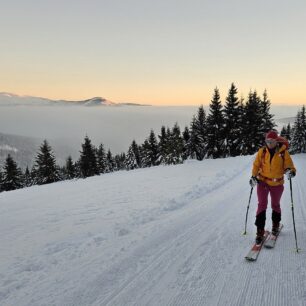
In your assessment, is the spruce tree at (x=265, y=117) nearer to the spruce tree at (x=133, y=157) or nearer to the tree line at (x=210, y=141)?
the tree line at (x=210, y=141)

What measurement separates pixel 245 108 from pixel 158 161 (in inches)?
854

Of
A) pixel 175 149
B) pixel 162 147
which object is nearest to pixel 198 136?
pixel 175 149

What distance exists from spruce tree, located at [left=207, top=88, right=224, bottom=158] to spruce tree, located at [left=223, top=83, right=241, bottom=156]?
0.62 metres

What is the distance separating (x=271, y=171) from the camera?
19.9ft

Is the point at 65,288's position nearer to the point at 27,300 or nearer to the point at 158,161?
the point at 27,300

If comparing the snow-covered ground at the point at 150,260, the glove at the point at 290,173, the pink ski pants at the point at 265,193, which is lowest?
the snow-covered ground at the point at 150,260

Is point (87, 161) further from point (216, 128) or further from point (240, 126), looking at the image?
point (240, 126)

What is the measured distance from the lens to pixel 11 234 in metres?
8.01

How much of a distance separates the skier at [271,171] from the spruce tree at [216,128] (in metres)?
41.0

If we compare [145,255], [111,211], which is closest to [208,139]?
[111,211]

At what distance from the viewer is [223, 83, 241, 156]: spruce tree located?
151 feet

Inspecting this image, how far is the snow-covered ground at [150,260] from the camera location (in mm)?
4367

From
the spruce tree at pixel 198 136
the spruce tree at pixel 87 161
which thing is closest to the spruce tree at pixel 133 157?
the spruce tree at pixel 87 161

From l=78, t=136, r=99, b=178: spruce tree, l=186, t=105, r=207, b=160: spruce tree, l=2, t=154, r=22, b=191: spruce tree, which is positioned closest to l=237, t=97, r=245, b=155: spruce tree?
l=186, t=105, r=207, b=160: spruce tree
